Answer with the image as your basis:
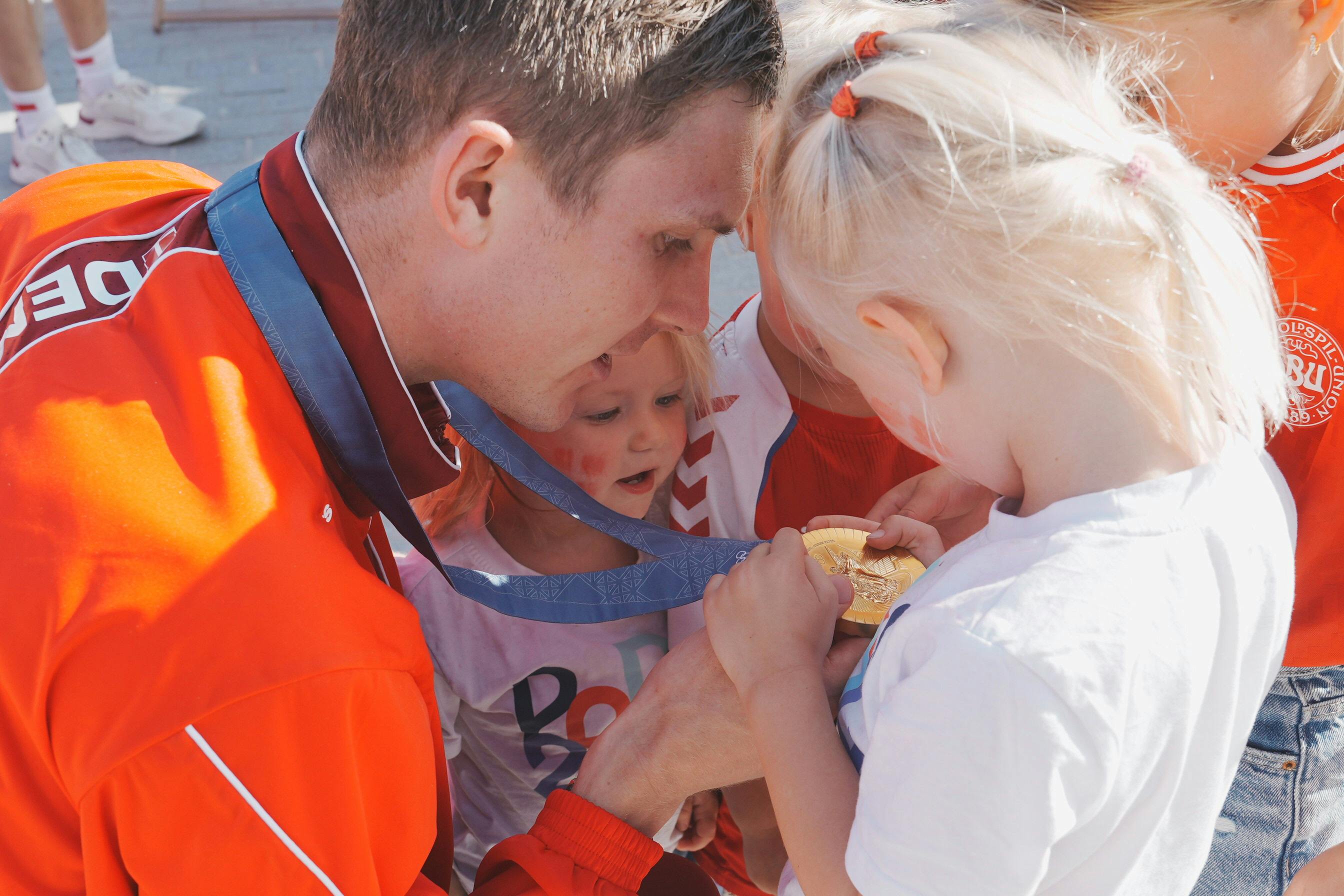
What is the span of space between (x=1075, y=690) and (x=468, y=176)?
0.96 m

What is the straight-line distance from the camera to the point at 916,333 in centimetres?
125

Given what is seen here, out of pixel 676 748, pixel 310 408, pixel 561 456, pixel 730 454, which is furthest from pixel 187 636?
pixel 730 454

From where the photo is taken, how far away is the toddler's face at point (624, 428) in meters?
2.04

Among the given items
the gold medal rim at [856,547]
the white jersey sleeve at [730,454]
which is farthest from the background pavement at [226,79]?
the gold medal rim at [856,547]

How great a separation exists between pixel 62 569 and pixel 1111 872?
46.9 inches

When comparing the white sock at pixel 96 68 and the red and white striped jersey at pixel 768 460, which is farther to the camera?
the white sock at pixel 96 68

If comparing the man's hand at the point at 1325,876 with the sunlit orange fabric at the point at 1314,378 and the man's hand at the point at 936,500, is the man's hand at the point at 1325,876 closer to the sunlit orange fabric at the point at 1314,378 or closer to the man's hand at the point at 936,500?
the sunlit orange fabric at the point at 1314,378

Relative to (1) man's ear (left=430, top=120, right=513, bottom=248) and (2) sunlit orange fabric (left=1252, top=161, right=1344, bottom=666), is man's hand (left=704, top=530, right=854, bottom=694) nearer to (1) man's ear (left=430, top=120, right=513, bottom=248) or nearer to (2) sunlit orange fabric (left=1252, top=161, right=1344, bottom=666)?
(1) man's ear (left=430, top=120, right=513, bottom=248)

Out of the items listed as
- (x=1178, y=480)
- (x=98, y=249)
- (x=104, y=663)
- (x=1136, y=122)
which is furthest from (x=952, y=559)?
(x=98, y=249)

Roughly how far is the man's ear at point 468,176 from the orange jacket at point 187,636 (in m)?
0.29

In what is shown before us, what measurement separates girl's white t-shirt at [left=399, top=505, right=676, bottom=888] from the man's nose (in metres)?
0.57

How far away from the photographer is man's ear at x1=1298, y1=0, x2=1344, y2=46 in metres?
1.45

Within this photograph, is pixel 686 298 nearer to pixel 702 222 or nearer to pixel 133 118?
pixel 702 222

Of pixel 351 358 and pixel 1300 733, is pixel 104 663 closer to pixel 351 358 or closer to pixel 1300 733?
pixel 351 358
